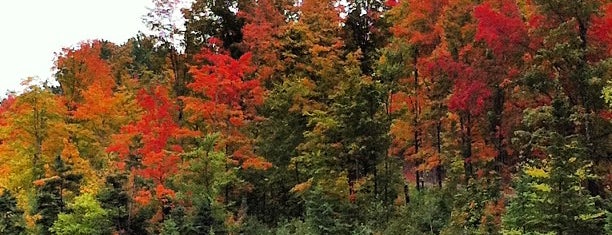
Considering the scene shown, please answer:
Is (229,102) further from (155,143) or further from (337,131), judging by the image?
(337,131)

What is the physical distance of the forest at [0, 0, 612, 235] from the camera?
21531mm

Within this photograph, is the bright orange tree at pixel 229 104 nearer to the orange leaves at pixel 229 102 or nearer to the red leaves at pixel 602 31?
the orange leaves at pixel 229 102

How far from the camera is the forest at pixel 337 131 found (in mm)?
21531

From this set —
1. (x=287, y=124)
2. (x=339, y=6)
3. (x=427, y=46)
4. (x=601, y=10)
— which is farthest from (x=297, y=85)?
(x=601, y=10)

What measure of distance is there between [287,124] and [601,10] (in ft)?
50.9

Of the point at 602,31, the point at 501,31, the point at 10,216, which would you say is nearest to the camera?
the point at 602,31

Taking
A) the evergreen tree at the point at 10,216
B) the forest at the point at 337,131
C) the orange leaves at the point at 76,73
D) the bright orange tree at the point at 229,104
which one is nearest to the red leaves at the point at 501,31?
the forest at the point at 337,131

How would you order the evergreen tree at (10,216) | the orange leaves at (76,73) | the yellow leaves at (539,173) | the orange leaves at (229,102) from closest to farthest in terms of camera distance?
the yellow leaves at (539,173) → the orange leaves at (229,102) → the evergreen tree at (10,216) → the orange leaves at (76,73)

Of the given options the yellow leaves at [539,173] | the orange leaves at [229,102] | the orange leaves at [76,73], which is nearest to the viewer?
the yellow leaves at [539,173]

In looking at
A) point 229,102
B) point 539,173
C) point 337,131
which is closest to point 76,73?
point 229,102

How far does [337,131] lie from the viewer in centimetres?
2880

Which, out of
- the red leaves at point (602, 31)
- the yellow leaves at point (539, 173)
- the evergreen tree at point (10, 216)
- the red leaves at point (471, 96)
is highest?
the red leaves at point (602, 31)

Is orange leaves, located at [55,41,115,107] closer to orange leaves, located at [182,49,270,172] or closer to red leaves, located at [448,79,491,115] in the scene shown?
orange leaves, located at [182,49,270,172]

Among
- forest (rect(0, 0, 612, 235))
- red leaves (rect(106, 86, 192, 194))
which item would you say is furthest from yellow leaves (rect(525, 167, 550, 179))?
red leaves (rect(106, 86, 192, 194))
